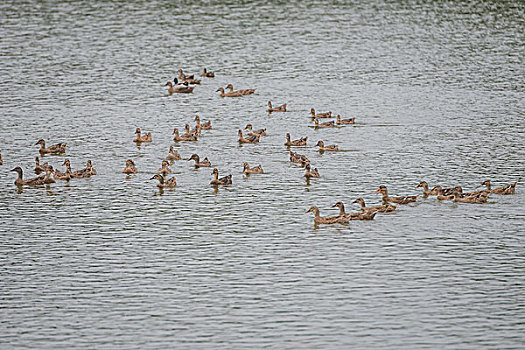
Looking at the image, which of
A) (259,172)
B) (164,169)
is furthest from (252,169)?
(164,169)

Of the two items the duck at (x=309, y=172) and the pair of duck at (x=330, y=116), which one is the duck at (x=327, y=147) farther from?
the pair of duck at (x=330, y=116)

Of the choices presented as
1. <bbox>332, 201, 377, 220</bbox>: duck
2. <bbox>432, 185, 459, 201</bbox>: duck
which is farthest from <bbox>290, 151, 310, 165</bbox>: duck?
<bbox>332, 201, 377, 220</bbox>: duck

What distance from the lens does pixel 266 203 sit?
3412 centimetres

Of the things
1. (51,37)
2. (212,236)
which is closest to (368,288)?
(212,236)

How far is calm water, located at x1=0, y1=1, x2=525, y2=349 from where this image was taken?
24.9m

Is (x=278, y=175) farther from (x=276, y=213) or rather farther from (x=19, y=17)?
(x=19, y=17)

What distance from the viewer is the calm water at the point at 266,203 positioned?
81.6 ft

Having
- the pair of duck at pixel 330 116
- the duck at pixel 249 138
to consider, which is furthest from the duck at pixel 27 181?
the pair of duck at pixel 330 116

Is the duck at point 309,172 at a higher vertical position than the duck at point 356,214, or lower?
higher

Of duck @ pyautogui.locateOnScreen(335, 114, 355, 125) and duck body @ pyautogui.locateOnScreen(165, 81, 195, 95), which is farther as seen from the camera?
duck body @ pyautogui.locateOnScreen(165, 81, 195, 95)

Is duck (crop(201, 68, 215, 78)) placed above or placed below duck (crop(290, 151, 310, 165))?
above

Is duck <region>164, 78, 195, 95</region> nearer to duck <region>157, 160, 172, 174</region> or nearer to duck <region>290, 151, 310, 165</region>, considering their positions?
duck <region>290, 151, 310, 165</region>

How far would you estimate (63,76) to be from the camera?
58.2 metres

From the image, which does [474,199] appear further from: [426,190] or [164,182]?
[164,182]
